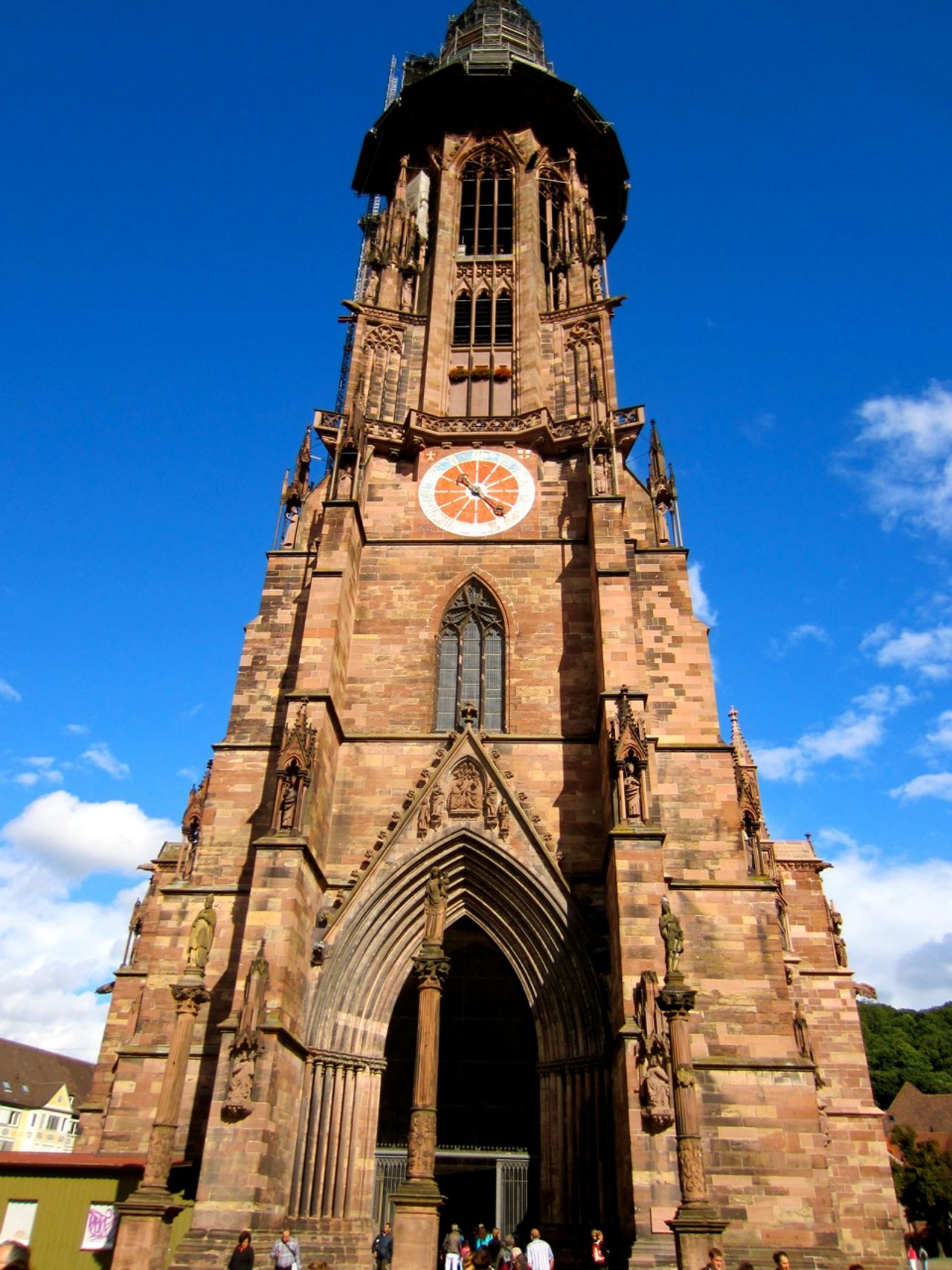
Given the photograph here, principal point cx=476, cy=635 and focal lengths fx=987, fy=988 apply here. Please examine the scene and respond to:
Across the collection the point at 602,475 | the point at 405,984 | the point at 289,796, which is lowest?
the point at 405,984

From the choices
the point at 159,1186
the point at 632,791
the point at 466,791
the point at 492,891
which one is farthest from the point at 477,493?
the point at 159,1186

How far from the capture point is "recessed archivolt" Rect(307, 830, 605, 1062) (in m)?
13.9

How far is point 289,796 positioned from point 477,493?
8.13m

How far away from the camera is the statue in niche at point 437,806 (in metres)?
15.4

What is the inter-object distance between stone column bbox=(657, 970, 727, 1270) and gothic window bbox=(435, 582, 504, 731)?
7655 millimetres

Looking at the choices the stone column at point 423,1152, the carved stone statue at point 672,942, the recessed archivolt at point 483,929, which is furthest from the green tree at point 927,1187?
the stone column at point 423,1152

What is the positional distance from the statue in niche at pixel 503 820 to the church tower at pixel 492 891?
0.06m

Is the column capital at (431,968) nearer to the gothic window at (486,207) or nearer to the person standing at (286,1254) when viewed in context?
the person standing at (286,1254)

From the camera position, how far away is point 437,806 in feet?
51.0

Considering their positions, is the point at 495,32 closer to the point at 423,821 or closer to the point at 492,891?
the point at 423,821

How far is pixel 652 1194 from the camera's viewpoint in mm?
11328

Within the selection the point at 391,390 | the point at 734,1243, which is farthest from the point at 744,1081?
the point at 391,390

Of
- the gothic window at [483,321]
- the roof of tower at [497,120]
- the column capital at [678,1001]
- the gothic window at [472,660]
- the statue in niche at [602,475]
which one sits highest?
the roof of tower at [497,120]

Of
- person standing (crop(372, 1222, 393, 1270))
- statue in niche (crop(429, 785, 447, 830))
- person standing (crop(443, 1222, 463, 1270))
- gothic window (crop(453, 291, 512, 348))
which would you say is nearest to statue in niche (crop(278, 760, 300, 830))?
statue in niche (crop(429, 785, 447, 830))
